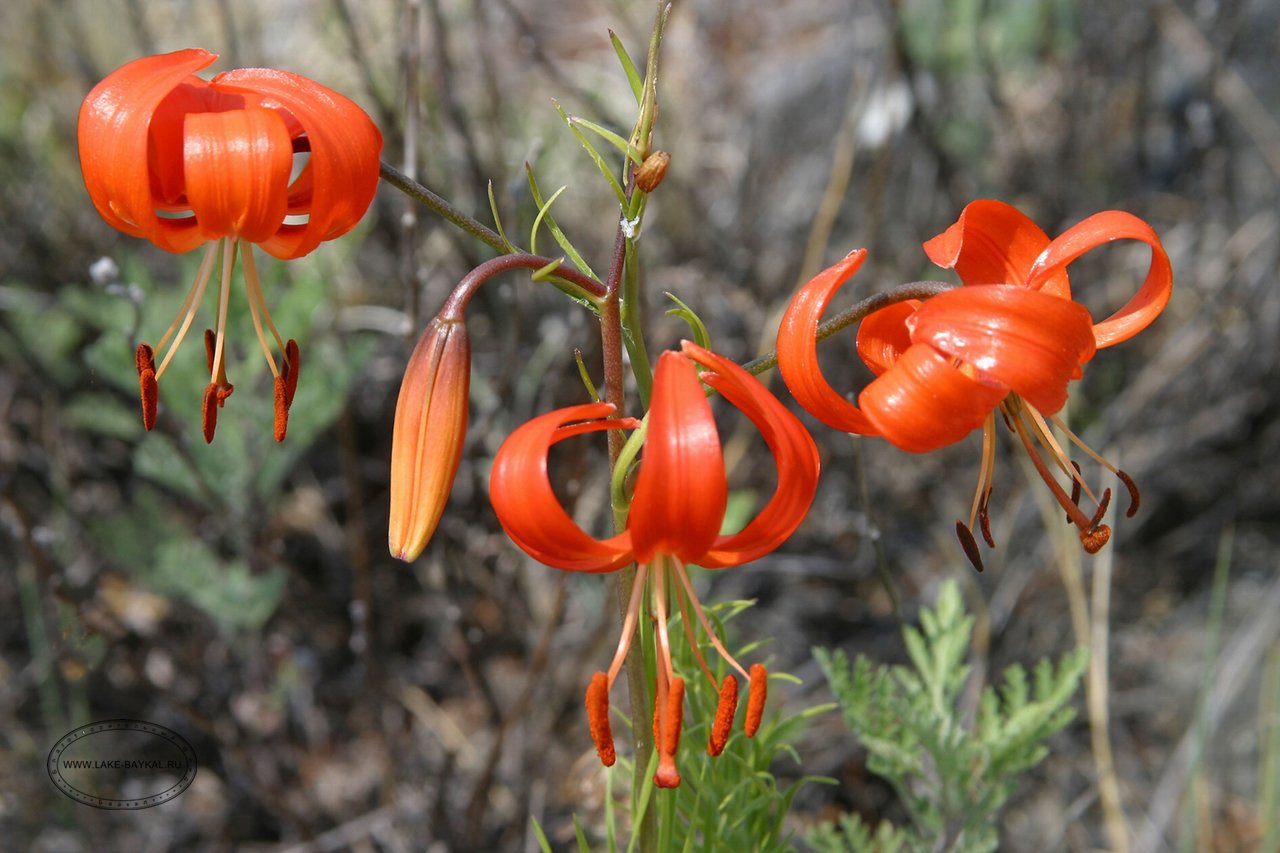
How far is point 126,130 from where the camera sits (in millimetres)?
791

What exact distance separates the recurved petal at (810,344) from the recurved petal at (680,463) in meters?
0.10

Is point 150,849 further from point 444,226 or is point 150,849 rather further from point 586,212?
point 586,212

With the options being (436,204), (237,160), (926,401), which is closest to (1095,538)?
(926,401)

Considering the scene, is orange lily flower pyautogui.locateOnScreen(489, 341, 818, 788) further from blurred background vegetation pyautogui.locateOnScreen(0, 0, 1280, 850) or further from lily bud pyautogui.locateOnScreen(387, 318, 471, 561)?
blurred background vegetation pyautogui.locateOnScreen(0, 0, 1280, 850)

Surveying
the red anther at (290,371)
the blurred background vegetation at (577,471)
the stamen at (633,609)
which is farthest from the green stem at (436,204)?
the blurred background vegetation at (577,471)

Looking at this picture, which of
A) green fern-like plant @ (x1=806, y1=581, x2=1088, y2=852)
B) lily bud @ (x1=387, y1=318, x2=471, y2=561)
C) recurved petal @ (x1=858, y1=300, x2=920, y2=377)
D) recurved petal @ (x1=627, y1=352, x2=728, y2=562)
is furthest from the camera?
green fern-like plant @ (x1=806, y1=581, x2=1088, y2=852)

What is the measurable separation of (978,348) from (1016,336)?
25mm

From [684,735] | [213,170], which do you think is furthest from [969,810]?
[213,170]

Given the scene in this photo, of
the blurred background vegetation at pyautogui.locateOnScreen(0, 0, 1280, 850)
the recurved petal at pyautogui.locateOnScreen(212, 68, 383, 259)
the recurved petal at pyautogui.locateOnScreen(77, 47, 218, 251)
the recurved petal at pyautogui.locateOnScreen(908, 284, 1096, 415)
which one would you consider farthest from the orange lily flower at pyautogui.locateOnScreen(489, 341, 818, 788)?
the blurred background vegetation at pyautogui.locateOnScreen(0, 0, 1280, 850)

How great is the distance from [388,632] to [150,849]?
0.57m

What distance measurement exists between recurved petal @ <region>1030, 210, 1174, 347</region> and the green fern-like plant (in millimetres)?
398

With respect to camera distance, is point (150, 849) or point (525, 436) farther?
point (150, 849)

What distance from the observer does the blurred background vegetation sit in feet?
6.31

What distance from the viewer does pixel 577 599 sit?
233 centimetres
